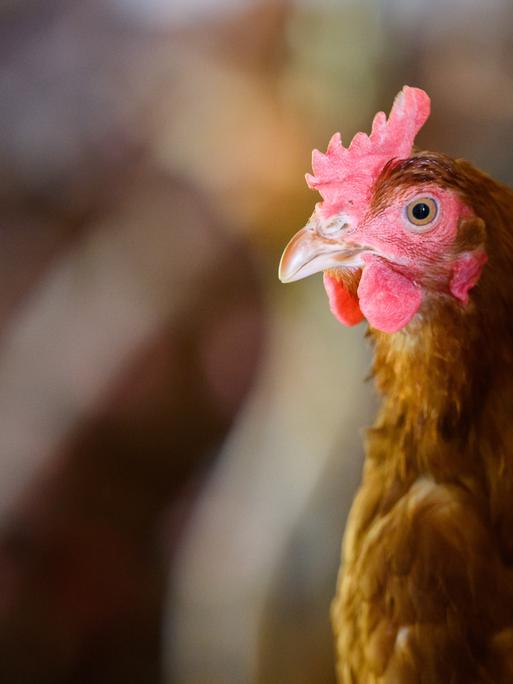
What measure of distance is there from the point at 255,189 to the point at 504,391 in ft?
2.60

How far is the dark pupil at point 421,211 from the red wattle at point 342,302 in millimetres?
145

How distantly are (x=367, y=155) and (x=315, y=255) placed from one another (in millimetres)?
150

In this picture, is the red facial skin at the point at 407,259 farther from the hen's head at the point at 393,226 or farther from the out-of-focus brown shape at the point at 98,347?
the out-of-focus brown shape at the point at 98,347

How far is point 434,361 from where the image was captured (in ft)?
2.89

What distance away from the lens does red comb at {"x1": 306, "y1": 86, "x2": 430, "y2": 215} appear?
882mm

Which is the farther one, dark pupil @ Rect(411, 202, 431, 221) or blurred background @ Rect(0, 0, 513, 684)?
blurred background @ Rect(0, 0, 513, 684)

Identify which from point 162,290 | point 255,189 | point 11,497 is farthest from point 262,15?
point 11,497

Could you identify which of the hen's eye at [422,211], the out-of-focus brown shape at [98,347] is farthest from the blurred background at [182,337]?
the hen's eye at [422,211]

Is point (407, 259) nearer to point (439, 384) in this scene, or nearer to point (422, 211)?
point (422, 211)

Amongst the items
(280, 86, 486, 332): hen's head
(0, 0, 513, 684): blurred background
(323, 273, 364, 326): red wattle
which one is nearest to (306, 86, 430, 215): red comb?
(280, 86, 486, 332): hen's head

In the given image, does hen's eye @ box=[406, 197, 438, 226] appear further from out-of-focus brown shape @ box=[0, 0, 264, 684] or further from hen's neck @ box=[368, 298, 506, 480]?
out-of-focus brown shape @ box=[0, 0, 264, 684]

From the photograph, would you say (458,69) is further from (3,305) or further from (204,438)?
(3,305)

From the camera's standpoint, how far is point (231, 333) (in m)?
1.51

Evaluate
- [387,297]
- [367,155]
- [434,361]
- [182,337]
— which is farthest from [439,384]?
[182,337]
